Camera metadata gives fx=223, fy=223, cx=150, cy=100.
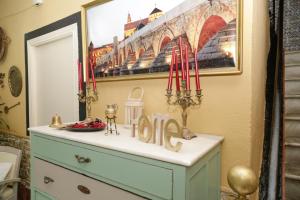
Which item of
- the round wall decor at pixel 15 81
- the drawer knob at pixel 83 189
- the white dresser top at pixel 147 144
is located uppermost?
the round wall decor at pixel 15 81

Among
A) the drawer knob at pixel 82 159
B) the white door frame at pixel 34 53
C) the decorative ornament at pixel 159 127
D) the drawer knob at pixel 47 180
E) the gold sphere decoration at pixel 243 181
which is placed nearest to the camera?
the gold sphere decoration at pixel 243 181

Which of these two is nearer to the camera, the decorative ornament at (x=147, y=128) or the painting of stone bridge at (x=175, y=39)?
the decorative ornament at (x=147, y=128)

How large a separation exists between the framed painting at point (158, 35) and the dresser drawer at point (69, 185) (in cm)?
75

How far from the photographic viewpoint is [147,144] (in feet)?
3.43

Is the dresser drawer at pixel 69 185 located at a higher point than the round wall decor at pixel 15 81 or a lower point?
lower

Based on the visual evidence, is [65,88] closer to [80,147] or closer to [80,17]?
[80,17]

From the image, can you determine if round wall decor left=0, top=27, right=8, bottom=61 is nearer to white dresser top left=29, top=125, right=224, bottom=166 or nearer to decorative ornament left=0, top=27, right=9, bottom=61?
decorative ornament left=0, top=27, right=9, bottom=61

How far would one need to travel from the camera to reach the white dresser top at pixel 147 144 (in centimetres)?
85

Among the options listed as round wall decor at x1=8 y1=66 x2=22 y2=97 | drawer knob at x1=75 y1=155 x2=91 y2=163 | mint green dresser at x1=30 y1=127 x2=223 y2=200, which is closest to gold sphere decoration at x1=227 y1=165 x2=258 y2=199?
mint green dresser at x1=30 y1=127 x2=223 y2=200

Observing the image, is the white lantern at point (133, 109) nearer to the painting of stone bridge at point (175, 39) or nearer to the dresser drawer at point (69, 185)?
the painting of stone bridge at point (175, 39)

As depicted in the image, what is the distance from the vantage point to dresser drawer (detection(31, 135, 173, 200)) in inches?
34.3

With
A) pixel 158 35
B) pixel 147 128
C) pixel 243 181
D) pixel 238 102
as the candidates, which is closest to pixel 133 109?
pixel 147 128

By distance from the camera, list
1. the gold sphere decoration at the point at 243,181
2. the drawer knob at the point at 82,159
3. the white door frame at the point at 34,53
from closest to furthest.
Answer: the gold sphere decoration at the point at 243,181 → the drawer knob at the point at 82,159 → the white door frame at the point at 34,53

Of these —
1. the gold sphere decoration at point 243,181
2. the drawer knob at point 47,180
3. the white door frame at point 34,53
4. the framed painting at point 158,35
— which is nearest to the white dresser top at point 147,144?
the gold sphere decoration at point 243,181
